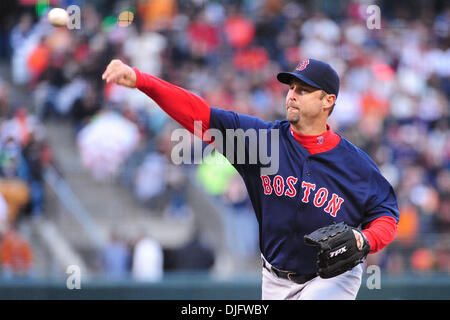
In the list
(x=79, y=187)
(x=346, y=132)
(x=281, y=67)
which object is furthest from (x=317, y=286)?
(x=281, y=67)

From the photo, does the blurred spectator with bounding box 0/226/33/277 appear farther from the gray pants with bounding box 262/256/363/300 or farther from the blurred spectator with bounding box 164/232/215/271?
the gray pants with bounding box 262/256/363/300

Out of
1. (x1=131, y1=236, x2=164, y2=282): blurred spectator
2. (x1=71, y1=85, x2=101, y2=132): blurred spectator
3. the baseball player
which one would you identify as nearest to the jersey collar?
the baseball player

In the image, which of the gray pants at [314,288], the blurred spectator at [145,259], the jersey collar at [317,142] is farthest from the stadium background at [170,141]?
the jersey collar at [317,142]

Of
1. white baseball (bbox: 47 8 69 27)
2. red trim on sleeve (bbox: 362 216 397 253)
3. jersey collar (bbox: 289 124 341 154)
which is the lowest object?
red trim on sleeve (bbox: 362 216 397 253)

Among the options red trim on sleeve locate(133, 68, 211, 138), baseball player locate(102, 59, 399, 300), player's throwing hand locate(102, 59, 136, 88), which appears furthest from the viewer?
baseball player locate(102, 59, 399, 300)

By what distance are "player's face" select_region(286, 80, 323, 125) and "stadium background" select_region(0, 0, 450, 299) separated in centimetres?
386

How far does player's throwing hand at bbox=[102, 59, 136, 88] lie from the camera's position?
470cm

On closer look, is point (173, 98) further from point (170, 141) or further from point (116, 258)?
point (170, 141)

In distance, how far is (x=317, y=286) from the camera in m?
5.14

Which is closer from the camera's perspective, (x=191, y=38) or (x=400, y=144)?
(x=400, y=144)
